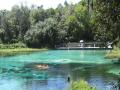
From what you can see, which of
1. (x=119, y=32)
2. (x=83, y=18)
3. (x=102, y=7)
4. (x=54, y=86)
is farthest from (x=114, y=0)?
(x=83, y=18)

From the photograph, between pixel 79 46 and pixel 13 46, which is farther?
pixel 13 46

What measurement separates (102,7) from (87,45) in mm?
63931

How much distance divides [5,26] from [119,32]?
3054 inches

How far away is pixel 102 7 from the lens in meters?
7.58

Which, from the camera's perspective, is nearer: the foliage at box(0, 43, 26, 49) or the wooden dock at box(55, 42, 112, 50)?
the wooden dock at box(55, 42, 112, 50)

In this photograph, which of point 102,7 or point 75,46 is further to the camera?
point 75,46

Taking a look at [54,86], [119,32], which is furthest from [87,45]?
[119,32]

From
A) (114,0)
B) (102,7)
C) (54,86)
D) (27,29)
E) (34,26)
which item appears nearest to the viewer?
(114,0)

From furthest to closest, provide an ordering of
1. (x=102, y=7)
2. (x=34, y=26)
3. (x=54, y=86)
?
(x=34, y=26) < (x=54, y=86) < (x=102, y=7)

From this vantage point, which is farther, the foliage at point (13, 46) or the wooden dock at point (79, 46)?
the foliage at point (13, 46)

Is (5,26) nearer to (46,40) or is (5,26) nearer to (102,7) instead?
(46,40)

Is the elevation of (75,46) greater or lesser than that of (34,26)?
lesser

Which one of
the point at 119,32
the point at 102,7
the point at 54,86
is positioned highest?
the point at 102,7

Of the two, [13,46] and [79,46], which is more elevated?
[13,46]
